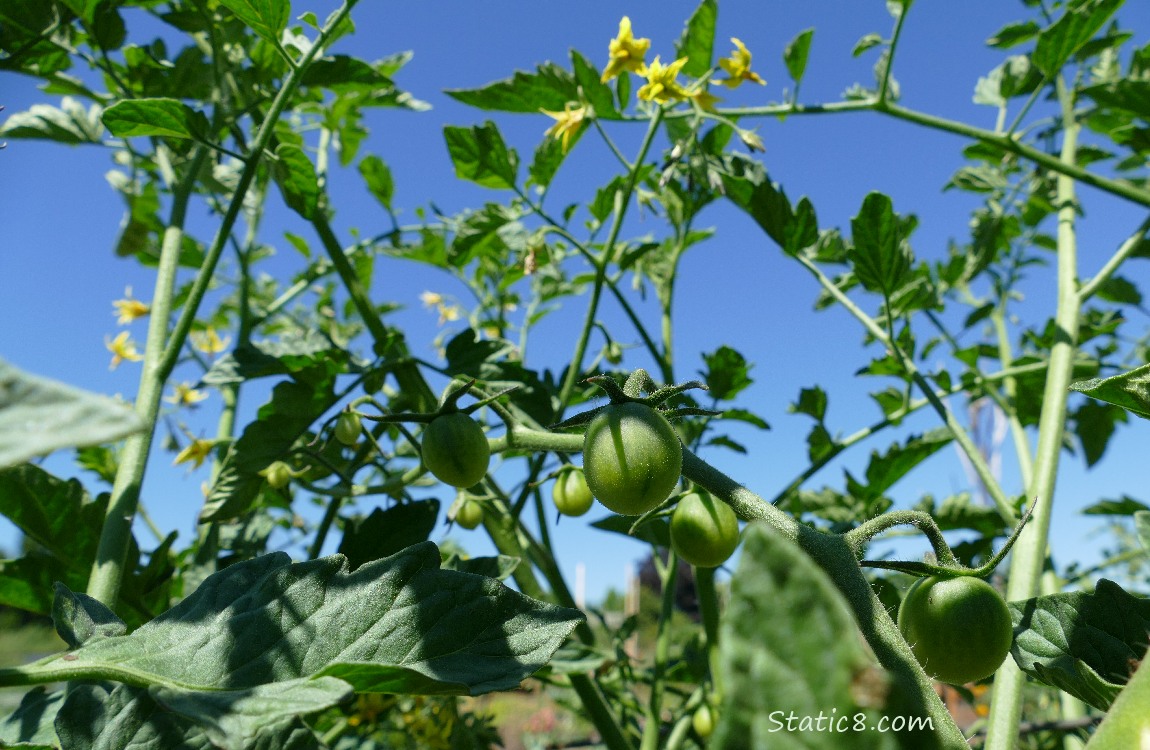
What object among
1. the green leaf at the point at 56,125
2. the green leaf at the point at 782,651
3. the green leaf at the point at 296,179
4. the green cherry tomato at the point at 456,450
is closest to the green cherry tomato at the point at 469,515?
the green cherry tomato at the point at 456,450

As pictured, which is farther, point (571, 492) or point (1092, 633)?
point (571, 492)

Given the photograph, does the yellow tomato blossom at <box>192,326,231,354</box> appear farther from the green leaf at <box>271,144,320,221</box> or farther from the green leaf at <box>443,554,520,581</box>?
the green leaf at <box>443,554,520,581</box>

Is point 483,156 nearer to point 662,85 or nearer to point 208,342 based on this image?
point 662,85

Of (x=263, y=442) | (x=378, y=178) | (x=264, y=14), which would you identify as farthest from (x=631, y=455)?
(x=378, y=178)

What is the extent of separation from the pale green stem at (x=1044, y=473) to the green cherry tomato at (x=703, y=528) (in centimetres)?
34

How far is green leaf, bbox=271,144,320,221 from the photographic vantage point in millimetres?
1062

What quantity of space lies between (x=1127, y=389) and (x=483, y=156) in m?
1.06

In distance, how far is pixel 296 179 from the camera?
108cm

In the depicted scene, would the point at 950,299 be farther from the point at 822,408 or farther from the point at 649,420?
the point at 649,420

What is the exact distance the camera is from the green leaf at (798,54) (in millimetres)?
1323

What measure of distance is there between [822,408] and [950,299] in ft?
3.63

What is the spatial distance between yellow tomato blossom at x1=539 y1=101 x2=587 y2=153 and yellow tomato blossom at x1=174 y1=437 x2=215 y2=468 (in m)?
0.93

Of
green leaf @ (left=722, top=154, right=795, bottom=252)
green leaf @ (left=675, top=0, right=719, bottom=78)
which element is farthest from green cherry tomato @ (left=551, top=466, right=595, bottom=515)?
green leaf @ (left=675, top=0, right=719, bottom=78)

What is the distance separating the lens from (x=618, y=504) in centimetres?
57
